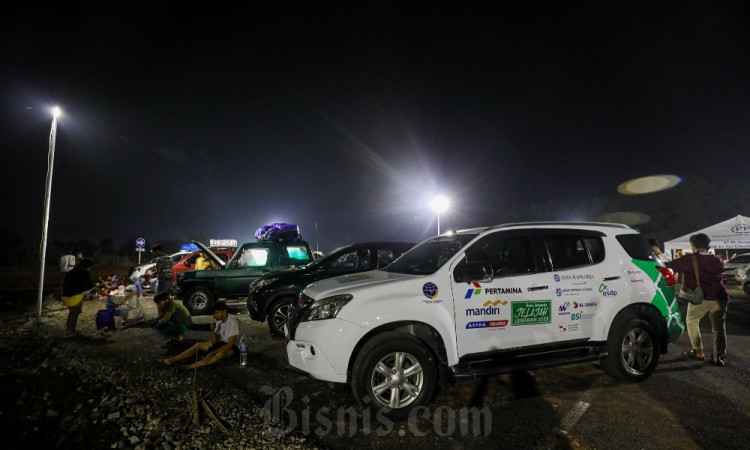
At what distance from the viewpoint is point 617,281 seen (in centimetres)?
483

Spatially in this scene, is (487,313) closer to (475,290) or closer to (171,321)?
(475,290)

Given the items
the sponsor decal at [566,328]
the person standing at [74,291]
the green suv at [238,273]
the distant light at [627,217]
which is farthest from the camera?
the distant light at [627,217]

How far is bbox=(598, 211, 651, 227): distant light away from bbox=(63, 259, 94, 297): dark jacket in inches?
1928

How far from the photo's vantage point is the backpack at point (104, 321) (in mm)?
8469

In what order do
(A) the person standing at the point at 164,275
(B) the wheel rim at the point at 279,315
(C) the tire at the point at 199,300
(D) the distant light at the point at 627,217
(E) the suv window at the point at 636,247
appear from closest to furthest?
(E) the suv window at the point at 636,247 → (B) the wheel rim at the point at 279,315 → (A) the person standing at the point at 164,275 → (C) the tire at the point at 199,300 → (D) the distant light at the point at 627,217

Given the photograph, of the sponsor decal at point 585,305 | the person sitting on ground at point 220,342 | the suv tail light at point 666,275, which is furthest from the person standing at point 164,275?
the suv tail light at point 666,275

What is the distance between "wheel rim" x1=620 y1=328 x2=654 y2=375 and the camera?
190 inches

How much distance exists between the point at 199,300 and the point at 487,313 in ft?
27.2

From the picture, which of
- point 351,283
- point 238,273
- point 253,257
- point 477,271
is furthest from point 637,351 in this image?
point 238,273

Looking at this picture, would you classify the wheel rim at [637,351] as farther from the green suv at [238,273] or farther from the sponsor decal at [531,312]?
the green suv at [238,273]

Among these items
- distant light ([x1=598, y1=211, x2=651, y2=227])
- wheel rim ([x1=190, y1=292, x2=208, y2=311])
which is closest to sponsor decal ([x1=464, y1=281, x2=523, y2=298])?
wheel rim ([x1=190, y1=292, x2=208, y2=311])

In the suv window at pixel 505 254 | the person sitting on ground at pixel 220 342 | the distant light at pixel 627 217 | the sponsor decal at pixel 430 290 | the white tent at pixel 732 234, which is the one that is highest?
Answer: the distant light at pixel 627 217

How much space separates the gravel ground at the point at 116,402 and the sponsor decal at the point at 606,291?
12.1 ft

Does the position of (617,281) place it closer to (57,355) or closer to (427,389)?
(427,389)
